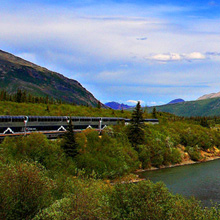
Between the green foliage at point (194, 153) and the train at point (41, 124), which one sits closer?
the train at point (41, 124)

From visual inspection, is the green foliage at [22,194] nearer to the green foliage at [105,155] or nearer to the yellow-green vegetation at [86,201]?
the yellow-green vegetation at [86,201]

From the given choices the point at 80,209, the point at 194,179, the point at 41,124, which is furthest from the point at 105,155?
the point at 80,209

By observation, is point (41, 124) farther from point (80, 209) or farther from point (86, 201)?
point (80, 209)

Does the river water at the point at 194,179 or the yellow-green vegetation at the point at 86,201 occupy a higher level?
the yellow-green vegetation at the point at 86,201

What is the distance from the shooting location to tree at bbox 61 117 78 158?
64.6 m

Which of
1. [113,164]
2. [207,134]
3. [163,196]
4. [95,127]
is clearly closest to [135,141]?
[95,127]

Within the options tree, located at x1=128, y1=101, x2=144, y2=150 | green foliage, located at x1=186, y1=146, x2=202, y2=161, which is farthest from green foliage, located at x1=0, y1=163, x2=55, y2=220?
green foliage, located at x1=186, y1=146, x2=202, y2=161

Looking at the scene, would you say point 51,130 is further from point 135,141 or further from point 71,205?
point 71,205

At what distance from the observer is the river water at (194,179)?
5375 cm

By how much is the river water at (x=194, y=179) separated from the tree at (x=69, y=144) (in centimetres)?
1989

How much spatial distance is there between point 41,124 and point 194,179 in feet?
142

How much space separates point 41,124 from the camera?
72.0 meters

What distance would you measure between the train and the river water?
24251mm

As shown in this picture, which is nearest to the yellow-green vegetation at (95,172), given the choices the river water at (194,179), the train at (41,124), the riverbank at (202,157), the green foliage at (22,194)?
the green foliage at (22,194)
